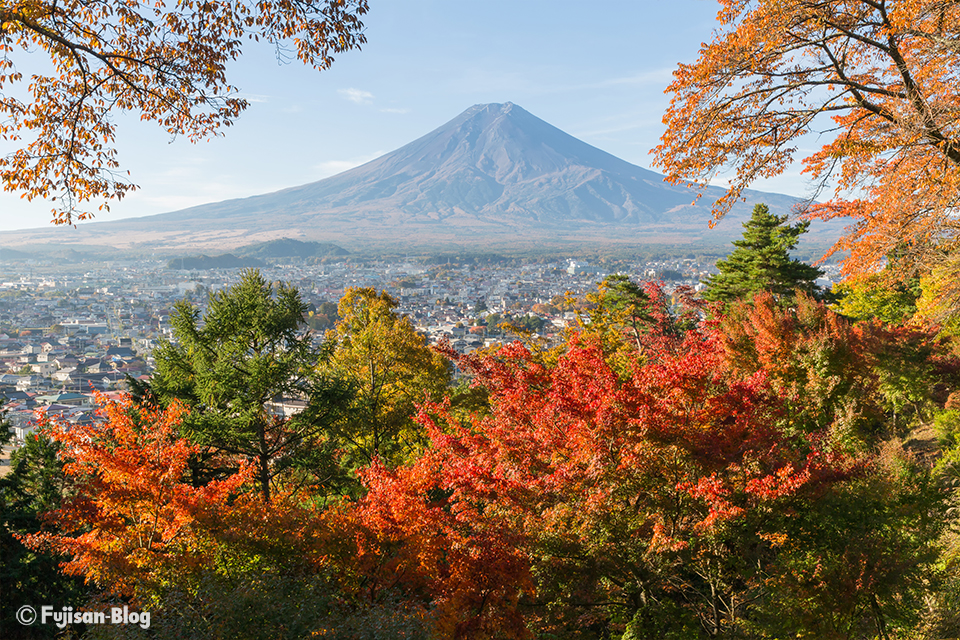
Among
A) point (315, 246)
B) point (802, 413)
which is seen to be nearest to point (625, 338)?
point (802, 413)

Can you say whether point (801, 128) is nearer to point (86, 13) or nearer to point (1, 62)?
point (86, 13)

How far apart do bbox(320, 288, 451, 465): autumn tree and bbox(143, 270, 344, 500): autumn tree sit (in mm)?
1949

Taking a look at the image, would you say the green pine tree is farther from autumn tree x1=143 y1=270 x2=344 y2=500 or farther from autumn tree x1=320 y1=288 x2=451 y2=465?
autumn tree x1=143 y1=270 x2=344 y2=500

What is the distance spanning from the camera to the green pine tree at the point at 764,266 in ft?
65.2

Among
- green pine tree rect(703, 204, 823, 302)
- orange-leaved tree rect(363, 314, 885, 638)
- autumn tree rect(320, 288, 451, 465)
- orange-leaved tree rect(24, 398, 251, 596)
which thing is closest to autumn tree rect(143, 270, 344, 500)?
autumn tree rect(320, 288, 451, 465)

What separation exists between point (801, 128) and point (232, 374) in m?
11.3

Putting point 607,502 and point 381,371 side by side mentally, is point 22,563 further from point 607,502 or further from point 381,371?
point 607,502

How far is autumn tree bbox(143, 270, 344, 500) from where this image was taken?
11.9 meters

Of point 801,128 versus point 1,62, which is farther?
point 801,128

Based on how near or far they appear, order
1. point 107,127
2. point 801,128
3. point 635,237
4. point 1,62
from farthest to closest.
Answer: point 635,237 < point 801,128 < point 107,127 < point 1,62

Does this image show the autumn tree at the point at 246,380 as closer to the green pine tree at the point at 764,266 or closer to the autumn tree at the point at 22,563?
the autumn tree at the point at 22,563

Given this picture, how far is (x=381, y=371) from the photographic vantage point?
15766mm

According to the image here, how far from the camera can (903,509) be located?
22.1ft

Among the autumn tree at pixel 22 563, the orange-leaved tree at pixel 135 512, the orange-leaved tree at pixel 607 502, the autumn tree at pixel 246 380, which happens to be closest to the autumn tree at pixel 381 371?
the autumn tree at pixel 246 380
